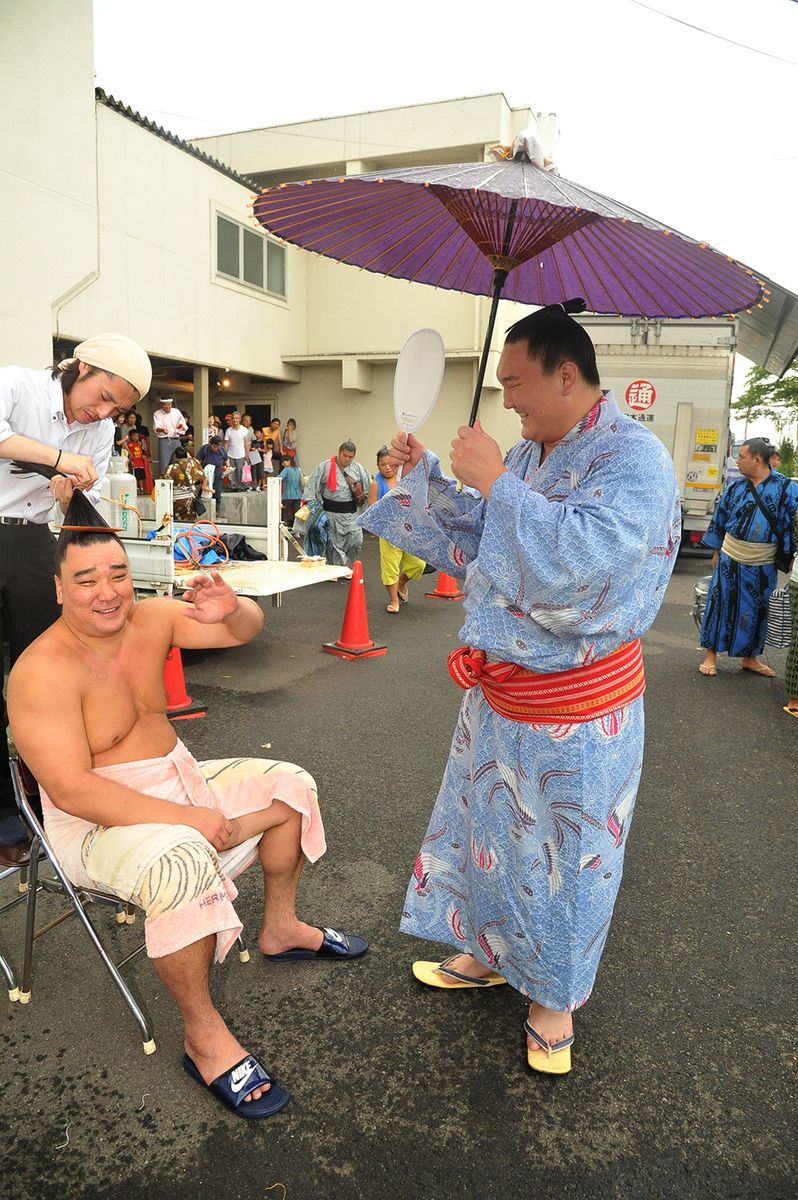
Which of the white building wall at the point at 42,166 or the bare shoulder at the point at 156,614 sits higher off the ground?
the white building wall at the point at 42,166

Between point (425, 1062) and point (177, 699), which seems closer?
point (425, 1062)

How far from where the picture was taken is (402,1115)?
2.03 metres

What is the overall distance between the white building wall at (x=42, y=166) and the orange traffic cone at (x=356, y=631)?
5.99m

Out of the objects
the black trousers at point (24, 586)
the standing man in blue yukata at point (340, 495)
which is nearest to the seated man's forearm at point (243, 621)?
the black trousers at point (24, 586)

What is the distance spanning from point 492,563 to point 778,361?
46.6 feet

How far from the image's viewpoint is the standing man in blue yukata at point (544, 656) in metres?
1.78

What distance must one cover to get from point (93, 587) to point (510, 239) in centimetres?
152

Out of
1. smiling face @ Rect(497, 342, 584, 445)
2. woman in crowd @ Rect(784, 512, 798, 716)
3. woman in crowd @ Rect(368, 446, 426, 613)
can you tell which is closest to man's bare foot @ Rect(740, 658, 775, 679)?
woman in crowd @ Rect(784, 512, 798, 716)

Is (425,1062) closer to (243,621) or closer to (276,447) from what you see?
(243,621)

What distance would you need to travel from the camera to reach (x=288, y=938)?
8.52 ft

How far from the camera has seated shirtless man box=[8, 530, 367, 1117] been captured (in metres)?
2.00

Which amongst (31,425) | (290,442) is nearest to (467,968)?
(31,425)

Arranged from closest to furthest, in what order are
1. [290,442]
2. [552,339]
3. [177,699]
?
[552,339], [177,699], [290,442]

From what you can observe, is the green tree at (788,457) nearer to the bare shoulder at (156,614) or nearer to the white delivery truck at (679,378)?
the white delivery truck at (679,378)
